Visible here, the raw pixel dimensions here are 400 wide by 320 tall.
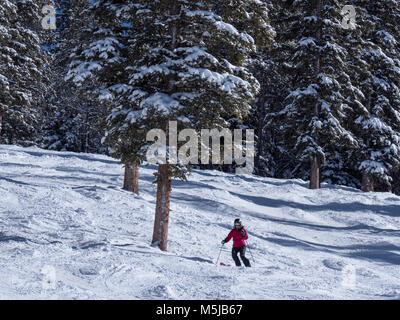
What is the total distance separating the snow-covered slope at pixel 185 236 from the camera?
797 cm

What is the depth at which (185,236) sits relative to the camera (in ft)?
45.1

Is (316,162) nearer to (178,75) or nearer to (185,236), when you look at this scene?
(185,236)

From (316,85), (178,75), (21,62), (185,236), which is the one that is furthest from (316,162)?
(21,62)

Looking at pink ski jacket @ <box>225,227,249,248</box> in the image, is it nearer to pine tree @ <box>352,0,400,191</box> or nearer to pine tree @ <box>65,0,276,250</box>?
pine tree @ <box>65,0,276,250</box>

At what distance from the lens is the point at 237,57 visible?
39.4 feet

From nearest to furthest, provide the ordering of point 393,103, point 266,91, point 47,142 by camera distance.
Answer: point 393,103 < point 266,91 < point 47,142

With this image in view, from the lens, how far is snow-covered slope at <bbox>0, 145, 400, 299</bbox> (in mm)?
7973

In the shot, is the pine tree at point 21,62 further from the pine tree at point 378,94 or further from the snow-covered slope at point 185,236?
the pine tree at point 378,94

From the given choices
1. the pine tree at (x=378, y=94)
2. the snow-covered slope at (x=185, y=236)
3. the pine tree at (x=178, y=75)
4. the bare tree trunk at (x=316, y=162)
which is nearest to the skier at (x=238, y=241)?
the snow-covered slope at (x=185, y=236)

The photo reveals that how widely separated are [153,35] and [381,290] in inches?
328

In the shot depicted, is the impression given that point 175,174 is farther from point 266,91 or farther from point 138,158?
point 266,91

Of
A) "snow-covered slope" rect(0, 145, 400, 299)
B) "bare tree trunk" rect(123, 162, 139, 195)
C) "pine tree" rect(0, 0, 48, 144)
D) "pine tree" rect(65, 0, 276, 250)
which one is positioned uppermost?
"pine tree" rect(0, 0, 48, 144)

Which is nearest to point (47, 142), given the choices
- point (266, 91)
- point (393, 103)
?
point (266, 91)

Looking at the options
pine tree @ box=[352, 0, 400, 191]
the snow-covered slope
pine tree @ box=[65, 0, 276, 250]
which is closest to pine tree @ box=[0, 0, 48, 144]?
the snow-covered slope
